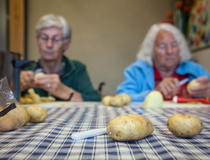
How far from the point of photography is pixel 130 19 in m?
2.79

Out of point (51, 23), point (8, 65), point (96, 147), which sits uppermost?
point (51, 23)

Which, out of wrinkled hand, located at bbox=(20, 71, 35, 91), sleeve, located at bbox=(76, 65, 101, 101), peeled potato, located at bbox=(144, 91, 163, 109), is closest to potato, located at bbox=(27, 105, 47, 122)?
peeled potato, located at bbox=(144, 91, 163, 109)

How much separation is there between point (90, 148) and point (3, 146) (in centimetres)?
16

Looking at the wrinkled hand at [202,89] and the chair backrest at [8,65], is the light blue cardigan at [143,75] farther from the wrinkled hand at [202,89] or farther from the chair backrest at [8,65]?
the chair backrest at [8,65]

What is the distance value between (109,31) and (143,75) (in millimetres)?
1459

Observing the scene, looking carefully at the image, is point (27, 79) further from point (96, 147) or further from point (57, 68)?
point (96, 147)

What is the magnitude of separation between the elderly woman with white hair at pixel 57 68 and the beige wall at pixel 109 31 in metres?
1.19

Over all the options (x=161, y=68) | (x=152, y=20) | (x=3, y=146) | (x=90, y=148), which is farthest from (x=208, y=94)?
(x=152, y=20)

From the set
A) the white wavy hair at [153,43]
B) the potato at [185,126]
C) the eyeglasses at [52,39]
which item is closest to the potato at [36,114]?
the potato at [185,126]

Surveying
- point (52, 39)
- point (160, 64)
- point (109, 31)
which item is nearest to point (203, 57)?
point (160, 64)

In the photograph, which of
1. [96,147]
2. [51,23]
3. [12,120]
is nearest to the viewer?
[96,147]

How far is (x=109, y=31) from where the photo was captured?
278 centimetres

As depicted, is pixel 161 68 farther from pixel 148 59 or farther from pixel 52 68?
pixel 52 68

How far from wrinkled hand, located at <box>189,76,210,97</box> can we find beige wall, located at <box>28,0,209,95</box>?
170cm
